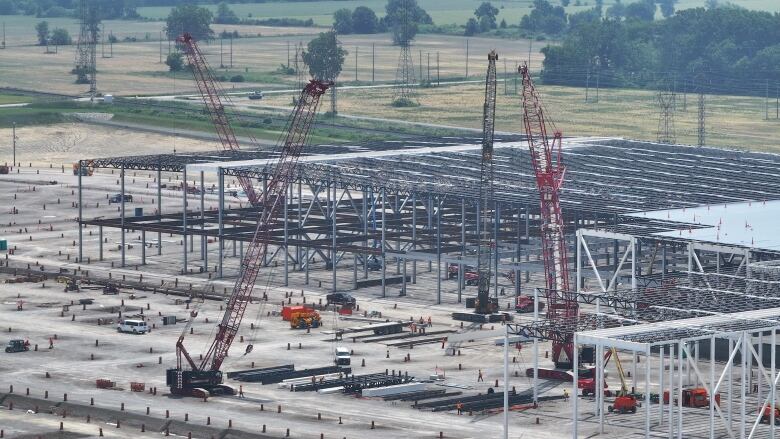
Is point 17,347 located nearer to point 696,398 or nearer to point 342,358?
point 342,358

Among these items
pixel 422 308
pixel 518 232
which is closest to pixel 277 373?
pixel 422 308

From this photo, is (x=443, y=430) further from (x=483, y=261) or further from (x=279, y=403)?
(x=483, y=261)

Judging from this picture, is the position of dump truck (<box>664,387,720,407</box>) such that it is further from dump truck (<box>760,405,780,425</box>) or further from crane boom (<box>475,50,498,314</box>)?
crane boom (<box>475,50,498,314</box>)

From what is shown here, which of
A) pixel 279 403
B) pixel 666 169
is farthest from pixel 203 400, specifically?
pixel 666 169

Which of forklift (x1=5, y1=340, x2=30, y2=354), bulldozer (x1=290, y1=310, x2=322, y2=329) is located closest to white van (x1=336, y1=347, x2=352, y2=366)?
bulldozer (x1=290, y1=310, x2=322, y2=329)

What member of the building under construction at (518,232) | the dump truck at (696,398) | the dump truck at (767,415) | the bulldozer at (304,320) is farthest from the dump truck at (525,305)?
the dump truck at (767,415)

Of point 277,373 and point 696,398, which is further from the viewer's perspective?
point 277,373

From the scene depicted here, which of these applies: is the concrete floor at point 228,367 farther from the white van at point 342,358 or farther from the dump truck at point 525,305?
the dump truck at point 525,305
